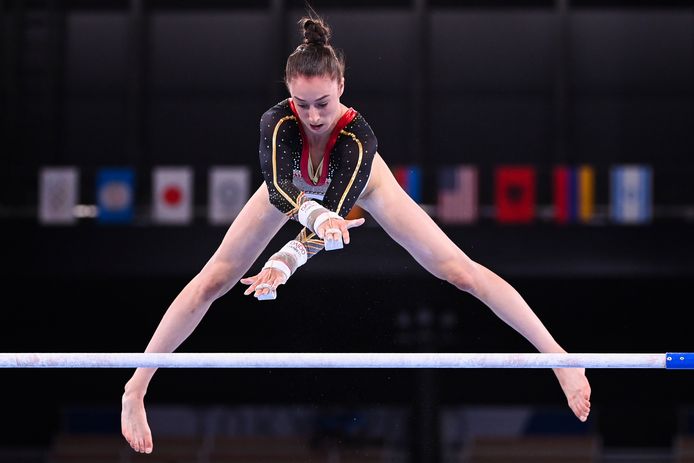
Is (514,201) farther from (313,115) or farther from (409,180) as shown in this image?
(313,115)

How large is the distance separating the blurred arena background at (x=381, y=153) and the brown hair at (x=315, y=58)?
6.84m

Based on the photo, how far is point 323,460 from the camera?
1032 centimetres

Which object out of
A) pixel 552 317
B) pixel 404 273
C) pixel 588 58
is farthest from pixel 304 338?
pixel 588 58

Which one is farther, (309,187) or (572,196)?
(572,196)

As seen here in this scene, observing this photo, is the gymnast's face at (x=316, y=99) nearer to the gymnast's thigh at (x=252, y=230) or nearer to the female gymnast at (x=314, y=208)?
the female gymnast at (x=314, y=208)

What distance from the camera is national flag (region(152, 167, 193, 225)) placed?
1046cm

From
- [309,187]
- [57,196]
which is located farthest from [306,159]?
[57,196]

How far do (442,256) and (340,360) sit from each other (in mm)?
774

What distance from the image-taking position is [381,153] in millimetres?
11844

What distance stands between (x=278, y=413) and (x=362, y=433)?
1091 mm

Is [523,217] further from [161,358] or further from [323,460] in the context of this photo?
[161,358]

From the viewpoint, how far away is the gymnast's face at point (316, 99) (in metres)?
3.89

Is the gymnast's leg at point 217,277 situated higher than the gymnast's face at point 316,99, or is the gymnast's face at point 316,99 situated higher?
the gymnast's face at point 316,99

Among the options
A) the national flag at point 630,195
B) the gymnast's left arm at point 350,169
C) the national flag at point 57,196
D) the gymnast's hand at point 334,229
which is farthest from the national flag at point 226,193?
the gymnast's hand at point 334,229
